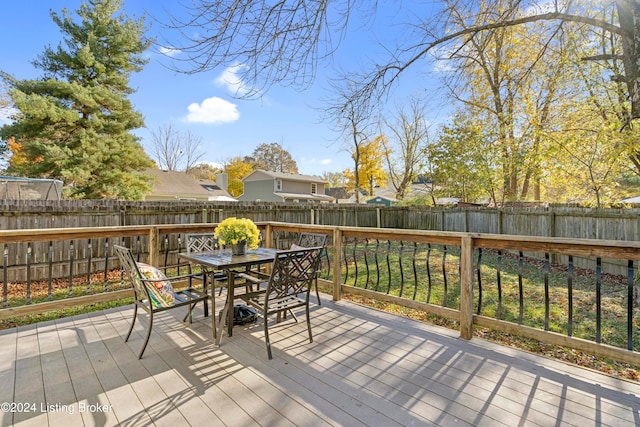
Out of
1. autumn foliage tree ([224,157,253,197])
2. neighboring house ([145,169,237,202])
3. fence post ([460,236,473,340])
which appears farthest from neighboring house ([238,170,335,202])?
fence post ([460,236,473,340])

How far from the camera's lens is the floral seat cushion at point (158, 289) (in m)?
2.48

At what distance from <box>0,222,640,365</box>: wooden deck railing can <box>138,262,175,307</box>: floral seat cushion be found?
1.19 m

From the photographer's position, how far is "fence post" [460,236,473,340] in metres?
2.72

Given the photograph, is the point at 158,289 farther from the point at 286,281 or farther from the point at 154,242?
the point at 154,242

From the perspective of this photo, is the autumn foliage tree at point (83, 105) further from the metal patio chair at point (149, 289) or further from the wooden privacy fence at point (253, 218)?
the metal patio chair at point (149, 289)

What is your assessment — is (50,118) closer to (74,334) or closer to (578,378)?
(74,334)

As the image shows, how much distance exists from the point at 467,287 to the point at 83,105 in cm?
1216

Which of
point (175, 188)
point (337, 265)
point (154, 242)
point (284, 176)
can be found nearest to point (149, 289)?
point (154, 242)

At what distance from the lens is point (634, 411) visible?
5.80 feet

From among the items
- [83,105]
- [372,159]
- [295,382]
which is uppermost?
[372,159]

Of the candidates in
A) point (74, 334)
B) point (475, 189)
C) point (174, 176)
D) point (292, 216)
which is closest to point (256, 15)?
point (74, 334)

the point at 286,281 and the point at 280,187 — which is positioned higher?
the point at 280,187

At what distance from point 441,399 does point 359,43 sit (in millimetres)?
3573

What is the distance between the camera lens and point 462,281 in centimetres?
279
